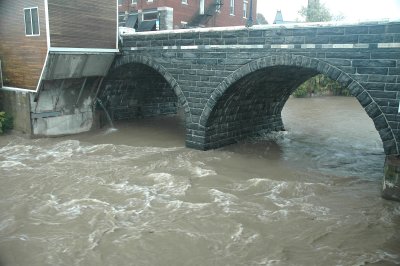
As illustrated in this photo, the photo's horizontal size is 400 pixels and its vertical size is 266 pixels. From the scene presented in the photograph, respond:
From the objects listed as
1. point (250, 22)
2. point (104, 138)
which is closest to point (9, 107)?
point (104, 138)

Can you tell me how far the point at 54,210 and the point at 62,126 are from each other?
878cm

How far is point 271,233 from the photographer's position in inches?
338

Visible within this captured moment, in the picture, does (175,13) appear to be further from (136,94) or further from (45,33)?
(45,33)

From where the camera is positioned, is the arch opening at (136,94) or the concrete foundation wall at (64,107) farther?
the arch opening at (136,94)

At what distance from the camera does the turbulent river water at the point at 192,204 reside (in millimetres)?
7789

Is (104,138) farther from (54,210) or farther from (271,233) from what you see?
(271,233)

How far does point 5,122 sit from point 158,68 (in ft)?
25.1

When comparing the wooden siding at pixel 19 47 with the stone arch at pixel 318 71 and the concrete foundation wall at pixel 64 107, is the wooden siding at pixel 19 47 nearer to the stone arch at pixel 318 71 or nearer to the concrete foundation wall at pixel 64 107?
the concrete foundation wall at pixel 64 107

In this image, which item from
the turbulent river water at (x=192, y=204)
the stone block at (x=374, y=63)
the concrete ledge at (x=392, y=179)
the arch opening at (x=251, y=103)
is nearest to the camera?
the turbulent river water at (x=192, y=204)

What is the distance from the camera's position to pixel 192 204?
10.1 m

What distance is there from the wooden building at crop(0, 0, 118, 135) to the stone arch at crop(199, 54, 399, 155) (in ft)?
19.3

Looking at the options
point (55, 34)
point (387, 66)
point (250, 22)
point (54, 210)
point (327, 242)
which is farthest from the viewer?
point (55, 34)

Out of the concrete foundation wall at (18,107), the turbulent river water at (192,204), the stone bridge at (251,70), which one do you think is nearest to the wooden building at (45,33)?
the concrete foundation wall at (18,107)

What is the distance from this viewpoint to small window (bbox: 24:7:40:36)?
49.5 feet
